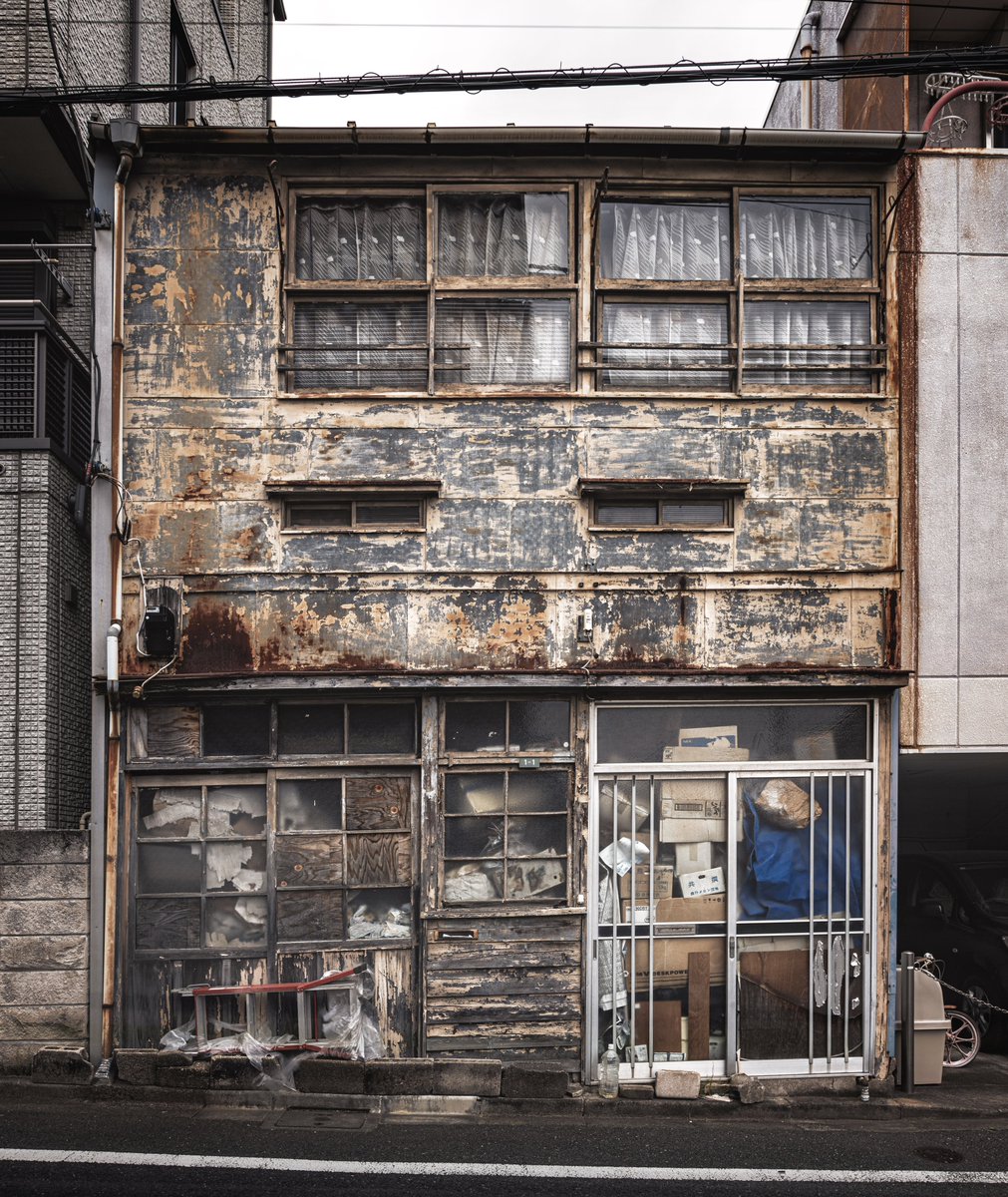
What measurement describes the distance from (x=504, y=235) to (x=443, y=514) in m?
2.84

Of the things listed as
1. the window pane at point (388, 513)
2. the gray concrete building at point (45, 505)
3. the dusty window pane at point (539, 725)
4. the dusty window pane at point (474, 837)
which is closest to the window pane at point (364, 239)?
the gray concrete building at point (45, 505)

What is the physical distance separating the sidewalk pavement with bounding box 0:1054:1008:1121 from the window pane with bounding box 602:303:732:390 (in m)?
6.53

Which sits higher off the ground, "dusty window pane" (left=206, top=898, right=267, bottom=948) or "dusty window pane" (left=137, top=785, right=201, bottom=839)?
"dusty window pane" (left=137, top=785, right=201, bottom=839)

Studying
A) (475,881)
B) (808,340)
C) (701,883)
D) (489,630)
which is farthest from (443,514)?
(701,883)

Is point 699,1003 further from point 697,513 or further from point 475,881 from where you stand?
point 697,513

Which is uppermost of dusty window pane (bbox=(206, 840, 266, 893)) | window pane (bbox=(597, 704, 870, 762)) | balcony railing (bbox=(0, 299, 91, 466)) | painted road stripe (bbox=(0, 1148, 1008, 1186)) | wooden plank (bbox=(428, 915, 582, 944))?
balcony railing (bbox=(0, 299, 91, 466))

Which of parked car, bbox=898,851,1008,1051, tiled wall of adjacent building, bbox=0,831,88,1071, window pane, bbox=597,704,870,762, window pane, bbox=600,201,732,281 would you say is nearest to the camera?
tiled wall of adjacent building, bbox=0,831,88,1071

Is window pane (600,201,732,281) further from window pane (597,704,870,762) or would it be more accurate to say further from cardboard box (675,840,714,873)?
cardboard box (675,840,714,873)

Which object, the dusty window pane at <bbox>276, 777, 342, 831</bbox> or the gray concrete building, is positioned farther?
the dusty window pane at <bbox>276, 777, 342, 831</bbox>

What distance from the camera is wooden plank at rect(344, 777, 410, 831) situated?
29.8 feet

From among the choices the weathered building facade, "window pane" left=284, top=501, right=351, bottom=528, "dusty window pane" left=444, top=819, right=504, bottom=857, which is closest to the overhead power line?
the weathered building facade

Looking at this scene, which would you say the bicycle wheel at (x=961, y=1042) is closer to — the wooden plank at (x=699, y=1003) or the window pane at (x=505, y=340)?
the wooden plank at (x=699, y=1003)

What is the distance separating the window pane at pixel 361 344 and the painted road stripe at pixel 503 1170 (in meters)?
6.56

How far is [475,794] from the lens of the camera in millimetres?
9133
